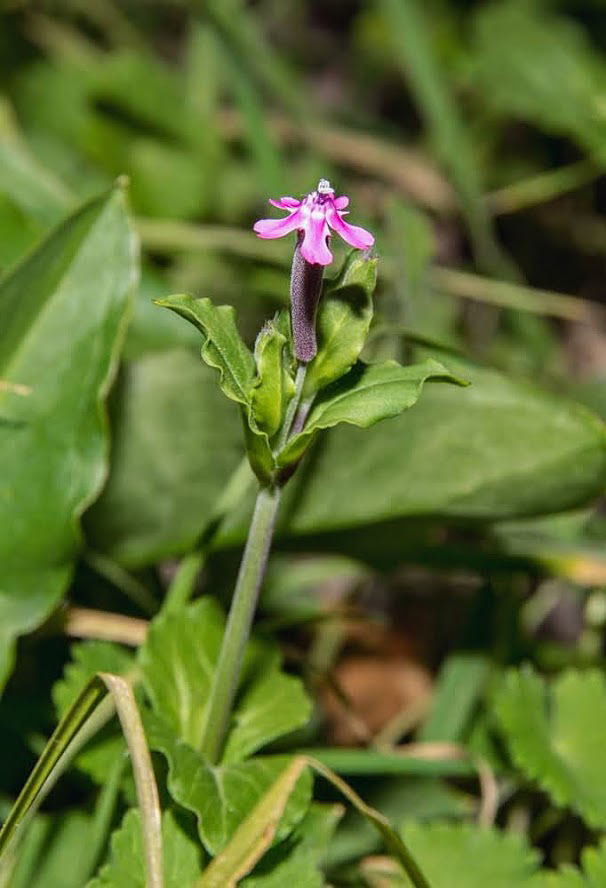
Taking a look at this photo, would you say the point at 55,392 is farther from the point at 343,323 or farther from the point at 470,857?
the point at 470,857

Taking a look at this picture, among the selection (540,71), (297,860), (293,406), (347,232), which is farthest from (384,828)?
(540,71)

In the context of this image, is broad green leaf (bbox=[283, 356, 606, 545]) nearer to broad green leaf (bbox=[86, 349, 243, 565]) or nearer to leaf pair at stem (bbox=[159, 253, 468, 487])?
broad green leaf (bbox=[86, 349, 243, 565])

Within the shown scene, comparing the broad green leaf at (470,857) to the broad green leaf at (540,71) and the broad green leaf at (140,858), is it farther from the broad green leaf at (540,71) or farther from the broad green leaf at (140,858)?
the broad green leaf at (540,71)

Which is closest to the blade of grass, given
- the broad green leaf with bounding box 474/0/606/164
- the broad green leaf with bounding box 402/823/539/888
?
the broad green leaf with bounding box 402/823/539/888

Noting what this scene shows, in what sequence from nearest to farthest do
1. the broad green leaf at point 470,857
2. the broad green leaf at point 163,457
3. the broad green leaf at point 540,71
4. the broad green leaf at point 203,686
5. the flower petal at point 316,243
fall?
the flower petal at point 316,243, the broad green leaf at point 203,686, the broad green leaf at point 470,857, the broad green leaf at point 163,457, the broad green leaf at point 540,71

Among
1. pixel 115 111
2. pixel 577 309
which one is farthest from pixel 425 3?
pixel 577 309

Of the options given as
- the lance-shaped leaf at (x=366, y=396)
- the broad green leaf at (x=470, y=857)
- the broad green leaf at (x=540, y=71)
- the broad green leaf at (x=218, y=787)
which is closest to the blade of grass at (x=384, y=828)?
the broad green leaf at (x=218, y=787)

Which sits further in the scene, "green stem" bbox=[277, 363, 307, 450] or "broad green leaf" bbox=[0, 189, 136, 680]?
"broad green leaf" bbox=[0, 189, 136, 680]

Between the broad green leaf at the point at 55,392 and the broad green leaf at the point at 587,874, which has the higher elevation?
the broad green leaf at the point at 55,392
